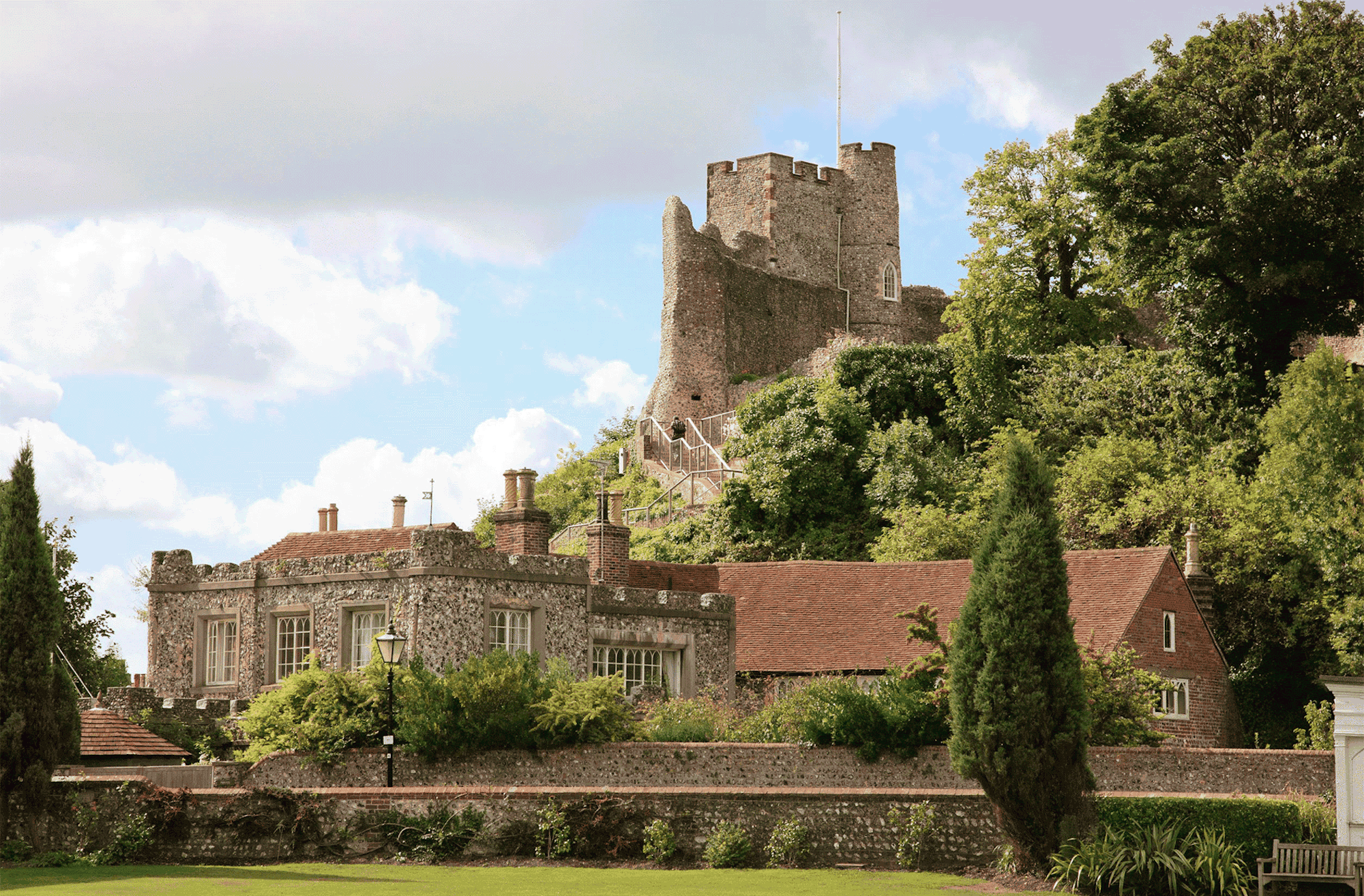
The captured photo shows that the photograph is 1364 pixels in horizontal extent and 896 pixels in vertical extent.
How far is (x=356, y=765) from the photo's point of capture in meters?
26.6

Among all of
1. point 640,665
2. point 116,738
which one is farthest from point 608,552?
point 116,738

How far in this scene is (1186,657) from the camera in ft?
113

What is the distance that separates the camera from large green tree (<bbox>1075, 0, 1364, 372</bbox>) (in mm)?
42531

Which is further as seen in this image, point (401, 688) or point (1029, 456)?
point (401, 688)

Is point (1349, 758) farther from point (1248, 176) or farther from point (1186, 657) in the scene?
point (1248, 176)

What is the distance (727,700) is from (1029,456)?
1394cm

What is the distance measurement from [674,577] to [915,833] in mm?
16685

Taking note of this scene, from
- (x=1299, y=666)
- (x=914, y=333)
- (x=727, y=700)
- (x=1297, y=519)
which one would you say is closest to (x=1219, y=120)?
(x=1297, y=519)

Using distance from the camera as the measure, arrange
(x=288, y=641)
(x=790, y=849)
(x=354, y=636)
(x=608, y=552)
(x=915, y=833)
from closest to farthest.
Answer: (x=915, y=833) < (x=790, y=849) < (x=354, y=636) < (x=288, y=641) < (x=608, y=552)

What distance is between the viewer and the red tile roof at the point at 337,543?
35.7 meters

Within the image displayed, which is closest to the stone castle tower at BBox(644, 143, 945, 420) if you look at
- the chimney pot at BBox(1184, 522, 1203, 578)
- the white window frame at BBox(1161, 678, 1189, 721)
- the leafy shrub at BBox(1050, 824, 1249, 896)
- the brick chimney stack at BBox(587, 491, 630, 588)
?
the chimney pot at BBox(1184, 522, 1203, 578)

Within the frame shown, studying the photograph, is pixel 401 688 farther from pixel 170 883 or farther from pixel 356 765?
pixel 170 883

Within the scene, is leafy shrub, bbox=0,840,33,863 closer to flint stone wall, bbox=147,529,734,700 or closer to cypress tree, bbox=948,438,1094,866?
flint stone wall, bbox=147,529,734,700

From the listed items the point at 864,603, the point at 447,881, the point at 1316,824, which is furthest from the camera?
the point at 864,603
